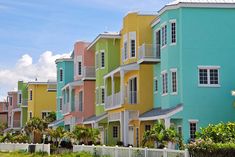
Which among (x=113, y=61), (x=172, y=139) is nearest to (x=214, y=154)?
(x=172, y=139)

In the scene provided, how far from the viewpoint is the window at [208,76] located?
3425 centimetres

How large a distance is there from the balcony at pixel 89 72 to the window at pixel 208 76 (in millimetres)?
21717

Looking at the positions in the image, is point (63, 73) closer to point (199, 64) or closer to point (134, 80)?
point (134, 80)

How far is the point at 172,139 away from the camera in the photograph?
28844 millimetres

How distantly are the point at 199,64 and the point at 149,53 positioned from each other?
20.3 ft

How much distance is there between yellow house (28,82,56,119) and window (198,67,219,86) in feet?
150

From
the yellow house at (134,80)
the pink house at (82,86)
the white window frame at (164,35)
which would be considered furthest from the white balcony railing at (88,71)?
the white window frame at (164,35)

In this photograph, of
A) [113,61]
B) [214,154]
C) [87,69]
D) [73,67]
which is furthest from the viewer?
[73,67]

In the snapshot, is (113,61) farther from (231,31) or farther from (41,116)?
(41,116)

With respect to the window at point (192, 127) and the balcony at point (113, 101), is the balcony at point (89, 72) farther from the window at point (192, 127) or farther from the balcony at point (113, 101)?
the window at point (192, 127)

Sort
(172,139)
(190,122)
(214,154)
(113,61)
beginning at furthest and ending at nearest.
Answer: (113,61) < (190,122) < (172,139) < (214,154)

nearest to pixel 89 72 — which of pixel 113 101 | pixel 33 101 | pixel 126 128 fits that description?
pixel 113 101

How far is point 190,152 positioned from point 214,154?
1.46 metres

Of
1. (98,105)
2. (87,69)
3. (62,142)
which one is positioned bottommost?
(62,142)
